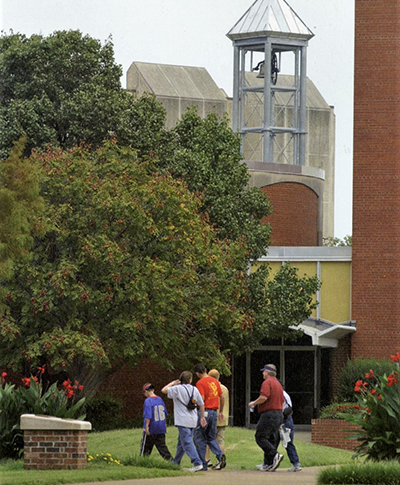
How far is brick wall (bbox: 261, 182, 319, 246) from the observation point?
131ft

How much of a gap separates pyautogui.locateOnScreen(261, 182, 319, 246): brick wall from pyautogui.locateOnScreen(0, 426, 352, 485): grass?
A: 1418cm

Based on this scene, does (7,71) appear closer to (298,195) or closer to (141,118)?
(141,118)

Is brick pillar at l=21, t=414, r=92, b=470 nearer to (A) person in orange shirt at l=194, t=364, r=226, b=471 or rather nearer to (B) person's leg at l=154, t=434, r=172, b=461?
(B) person's leg at l=154, t=434, r=172, b=461

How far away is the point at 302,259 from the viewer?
114 feet

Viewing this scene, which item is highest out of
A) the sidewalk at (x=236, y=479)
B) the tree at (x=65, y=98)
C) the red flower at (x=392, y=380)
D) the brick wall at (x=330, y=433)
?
the tree at (x=65, y=98)

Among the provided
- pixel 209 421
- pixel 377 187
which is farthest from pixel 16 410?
pixel 377 187

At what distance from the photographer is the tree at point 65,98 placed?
34156 mm

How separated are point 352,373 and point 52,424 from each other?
15.7 metres

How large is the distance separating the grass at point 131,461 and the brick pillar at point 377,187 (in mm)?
7622

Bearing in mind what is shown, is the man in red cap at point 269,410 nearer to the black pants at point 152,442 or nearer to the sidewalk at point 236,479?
the sidewalk at point 236,479

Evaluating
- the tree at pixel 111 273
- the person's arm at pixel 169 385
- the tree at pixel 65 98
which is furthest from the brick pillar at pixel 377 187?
the person's arm at pixel 169 385

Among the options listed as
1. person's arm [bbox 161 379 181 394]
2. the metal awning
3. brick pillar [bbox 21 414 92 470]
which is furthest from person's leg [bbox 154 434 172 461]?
the metal awning

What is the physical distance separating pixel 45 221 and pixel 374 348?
11.6m

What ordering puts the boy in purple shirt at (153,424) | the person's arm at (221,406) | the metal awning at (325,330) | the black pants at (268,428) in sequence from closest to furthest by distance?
the black pants at (268,428), the boy in purple shirt at (153,424), the person's arm at (221,406), the metal awning at (325,330)
